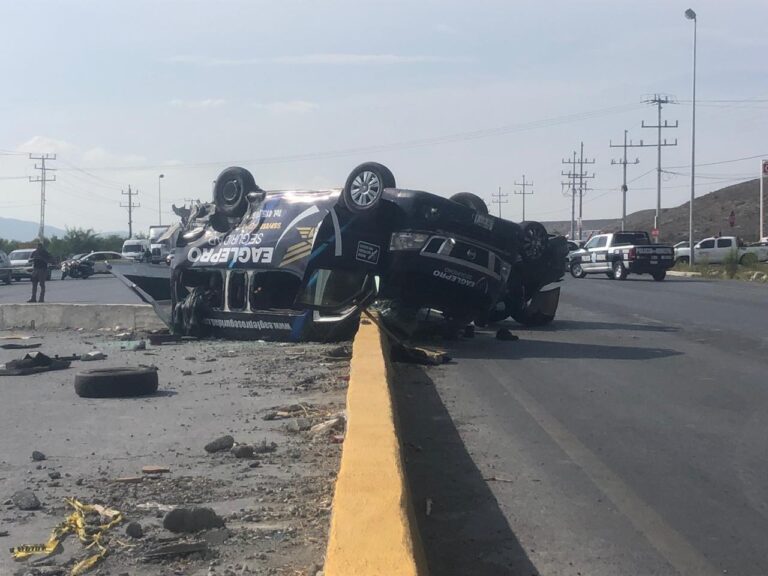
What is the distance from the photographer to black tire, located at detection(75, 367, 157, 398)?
10.9 meters

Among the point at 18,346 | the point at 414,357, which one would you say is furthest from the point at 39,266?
the point at 414,357

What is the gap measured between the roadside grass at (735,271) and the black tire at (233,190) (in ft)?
97.7

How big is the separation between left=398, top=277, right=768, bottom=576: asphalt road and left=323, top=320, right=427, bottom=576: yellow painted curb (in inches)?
20.3

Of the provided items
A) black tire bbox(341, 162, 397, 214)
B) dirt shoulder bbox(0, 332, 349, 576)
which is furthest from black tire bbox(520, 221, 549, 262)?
dirt shoulder bbox(0, 332, 349, 576)

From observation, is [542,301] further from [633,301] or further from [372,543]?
[372,543]

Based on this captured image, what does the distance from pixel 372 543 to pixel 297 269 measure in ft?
39.7

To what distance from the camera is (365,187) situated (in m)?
15.6

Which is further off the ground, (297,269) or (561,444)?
(297,269)

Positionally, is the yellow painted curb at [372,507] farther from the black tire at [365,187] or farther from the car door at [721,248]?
the car door at [721,248]

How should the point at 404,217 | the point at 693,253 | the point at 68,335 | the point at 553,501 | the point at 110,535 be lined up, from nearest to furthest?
the point at 110,535
the point at 553,501
the point at 404,217
the point at 68,335
the point at 693,253

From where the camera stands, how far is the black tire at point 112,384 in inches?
429

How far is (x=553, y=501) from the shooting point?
6.52m

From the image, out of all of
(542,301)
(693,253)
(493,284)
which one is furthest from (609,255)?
(493,284)

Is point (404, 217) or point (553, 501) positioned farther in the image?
point (404, 217)
